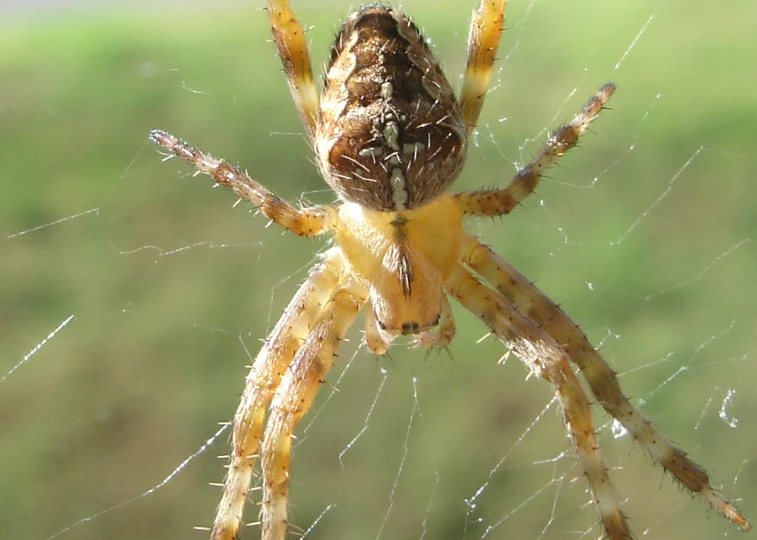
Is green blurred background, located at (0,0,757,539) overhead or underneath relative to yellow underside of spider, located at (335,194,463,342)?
underneath

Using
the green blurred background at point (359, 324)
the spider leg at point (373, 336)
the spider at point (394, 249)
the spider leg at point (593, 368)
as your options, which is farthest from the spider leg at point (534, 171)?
the green blurred background at point (359, 324)

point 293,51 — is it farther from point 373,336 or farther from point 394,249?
point 373,336

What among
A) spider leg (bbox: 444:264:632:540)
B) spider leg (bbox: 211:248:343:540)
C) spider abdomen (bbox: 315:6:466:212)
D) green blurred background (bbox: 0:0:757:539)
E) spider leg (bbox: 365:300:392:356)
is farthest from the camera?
green blurred background (bbox: 0:0:757:539)

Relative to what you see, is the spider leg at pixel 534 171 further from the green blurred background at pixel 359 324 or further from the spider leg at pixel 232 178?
the green blurred background at pixel 359 324

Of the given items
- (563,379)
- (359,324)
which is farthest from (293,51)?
(359,324)

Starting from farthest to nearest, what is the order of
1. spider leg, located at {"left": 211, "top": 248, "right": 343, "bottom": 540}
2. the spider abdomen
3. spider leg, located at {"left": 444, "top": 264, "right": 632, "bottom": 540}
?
1. spider leg, located at {"left": 211, "top": 248, "right": 343, "bottom": 540}
2. spider leg, located at {"left": 444, "top": 264, "right": 632, "bottom": 540}
3. the spider abdomen

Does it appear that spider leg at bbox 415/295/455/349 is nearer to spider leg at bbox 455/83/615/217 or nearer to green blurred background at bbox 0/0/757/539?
spider leg at bbox 455/83/615/217

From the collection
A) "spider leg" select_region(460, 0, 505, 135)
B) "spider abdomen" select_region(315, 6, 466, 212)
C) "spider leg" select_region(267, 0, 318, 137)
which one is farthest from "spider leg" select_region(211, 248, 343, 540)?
"spider leg" select_region(460, 0, 505, 135)
